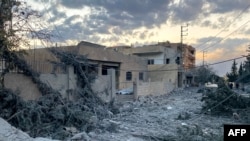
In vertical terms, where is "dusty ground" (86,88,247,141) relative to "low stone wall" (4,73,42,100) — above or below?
below

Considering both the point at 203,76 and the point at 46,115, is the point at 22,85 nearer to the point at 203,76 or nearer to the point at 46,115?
the point at 46,115

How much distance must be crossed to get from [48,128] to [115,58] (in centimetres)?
2122

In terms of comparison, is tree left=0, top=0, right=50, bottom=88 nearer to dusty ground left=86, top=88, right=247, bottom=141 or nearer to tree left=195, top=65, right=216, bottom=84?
dusty ground left=86, top=88, right=247, bottom=141

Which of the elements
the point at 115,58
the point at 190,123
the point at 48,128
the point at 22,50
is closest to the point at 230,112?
the point at 190,123

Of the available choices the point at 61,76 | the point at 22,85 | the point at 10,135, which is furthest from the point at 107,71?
the point at 10,135

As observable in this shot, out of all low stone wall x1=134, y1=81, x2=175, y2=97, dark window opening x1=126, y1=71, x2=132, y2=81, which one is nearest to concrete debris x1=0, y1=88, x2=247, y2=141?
low stone wall x1=134, y1=81, x2=175, y2=97

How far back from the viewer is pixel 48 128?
980 cm

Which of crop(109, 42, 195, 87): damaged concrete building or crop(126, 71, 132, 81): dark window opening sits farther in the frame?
crop(109, 42, 195, 87): damaged concrete building

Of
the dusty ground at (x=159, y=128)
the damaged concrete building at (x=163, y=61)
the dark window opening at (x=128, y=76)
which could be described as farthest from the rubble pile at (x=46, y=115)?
the damaged concrete building at (x=163, y=61)

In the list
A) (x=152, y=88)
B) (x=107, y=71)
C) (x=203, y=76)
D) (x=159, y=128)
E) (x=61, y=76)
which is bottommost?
(x=159, y=128)

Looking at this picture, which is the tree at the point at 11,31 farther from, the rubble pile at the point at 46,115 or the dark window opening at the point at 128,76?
the dark window opening at the point at 128,76

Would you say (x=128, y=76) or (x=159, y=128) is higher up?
(x=128, y=76)

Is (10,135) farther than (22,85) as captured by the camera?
No

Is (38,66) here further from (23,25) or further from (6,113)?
(6,113)
